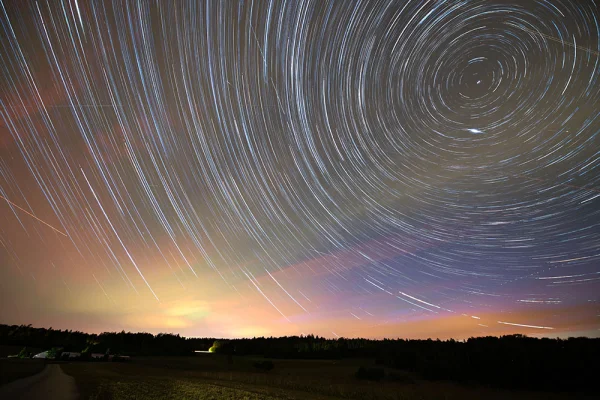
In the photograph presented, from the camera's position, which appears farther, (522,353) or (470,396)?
(522,353)

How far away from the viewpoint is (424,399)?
57.9 feet

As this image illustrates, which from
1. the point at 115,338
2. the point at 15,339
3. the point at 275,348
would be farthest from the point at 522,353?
the point at 115,338

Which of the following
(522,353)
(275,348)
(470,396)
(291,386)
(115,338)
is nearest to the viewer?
(291,386)

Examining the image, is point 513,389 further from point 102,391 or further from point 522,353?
point 102,391

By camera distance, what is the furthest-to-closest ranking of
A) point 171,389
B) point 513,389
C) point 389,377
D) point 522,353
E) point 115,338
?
1. point 115,338
2. point 522,353
3. point 389,377
4. point 513,389
5. point 171,389

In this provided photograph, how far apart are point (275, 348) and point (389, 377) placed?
35.6 metres

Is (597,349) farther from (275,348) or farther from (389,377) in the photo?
(275,348)

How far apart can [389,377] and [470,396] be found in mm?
7910

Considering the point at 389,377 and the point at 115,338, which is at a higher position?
the point at 115,338

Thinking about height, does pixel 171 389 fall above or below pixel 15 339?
below

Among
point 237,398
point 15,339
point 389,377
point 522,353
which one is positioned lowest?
point 237,398

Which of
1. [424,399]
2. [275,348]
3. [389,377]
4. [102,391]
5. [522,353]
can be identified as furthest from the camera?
[275,348]

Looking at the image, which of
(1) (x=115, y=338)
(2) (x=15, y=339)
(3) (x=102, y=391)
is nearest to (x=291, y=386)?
(3) (x=102, y=391)

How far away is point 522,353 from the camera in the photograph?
30.2m
